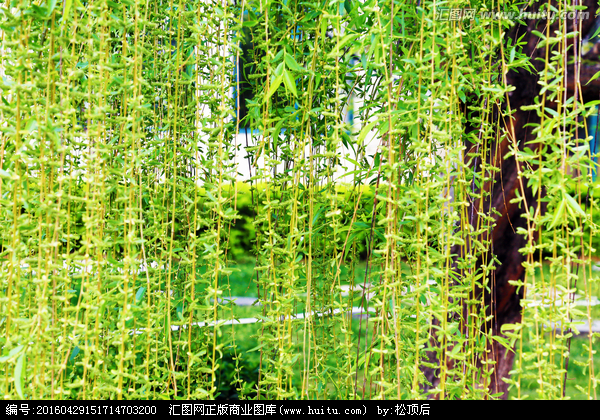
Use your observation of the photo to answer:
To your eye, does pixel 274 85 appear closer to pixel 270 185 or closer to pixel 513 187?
pixel 270 185

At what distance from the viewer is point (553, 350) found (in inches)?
38.6

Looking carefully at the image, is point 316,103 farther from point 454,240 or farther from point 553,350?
point 553,350

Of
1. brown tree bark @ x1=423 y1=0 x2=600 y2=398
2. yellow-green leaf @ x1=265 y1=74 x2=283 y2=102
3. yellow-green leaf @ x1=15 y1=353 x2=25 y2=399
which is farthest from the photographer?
brown tree bark @ x1=423 y1=0 x2=600 y2=398

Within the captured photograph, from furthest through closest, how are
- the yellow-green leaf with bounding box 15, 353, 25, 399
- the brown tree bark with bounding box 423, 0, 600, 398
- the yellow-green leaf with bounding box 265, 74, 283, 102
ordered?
the brown tree bark with bounding box 423, 0, 600, 398, the yellow-green leaf with bounding box 265, 74, 283, 102, the yellow-green leaf with bounding box 15, 353, 25, 399

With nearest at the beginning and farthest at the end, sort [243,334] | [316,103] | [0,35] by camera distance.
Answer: [0,35], [316,103], [243,334]

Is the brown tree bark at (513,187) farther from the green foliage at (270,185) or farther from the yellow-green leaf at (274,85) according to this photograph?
the yellow-green leaf at (274,85)

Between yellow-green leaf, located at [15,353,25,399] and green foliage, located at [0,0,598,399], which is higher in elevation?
green foliage, located at [0,0,598,399]

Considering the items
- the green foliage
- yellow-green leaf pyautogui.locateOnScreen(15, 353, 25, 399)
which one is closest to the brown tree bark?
the green foliage

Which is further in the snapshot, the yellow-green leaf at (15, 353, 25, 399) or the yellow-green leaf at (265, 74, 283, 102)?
the yellow-green leaf at (265, 74, 283, 102)

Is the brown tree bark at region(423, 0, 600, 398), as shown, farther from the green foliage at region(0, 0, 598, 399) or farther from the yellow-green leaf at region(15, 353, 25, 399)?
the yellow-green leaf at region(15, 353, 25, 399)

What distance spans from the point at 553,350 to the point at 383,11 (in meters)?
0.83

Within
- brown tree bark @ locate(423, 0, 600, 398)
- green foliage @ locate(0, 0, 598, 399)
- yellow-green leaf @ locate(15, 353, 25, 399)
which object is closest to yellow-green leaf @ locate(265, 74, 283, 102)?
green foliage @ locate(0, 0, 598, 399)

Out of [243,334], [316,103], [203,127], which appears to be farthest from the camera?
[243,334]
